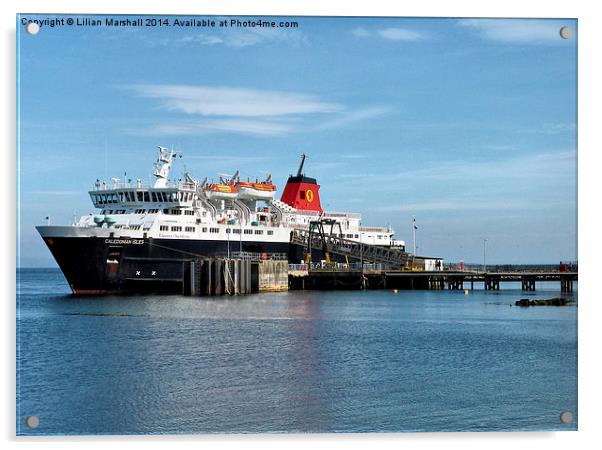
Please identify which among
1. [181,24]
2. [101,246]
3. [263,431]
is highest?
[181,24]

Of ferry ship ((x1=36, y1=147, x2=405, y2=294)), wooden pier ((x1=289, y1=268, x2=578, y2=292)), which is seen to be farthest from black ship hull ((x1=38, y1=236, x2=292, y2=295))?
wooden pier ((x1=289, y1=268, x2=578, y2=292))

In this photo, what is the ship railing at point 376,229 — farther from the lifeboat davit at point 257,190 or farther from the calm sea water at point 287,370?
the calm sea water at point 287,370

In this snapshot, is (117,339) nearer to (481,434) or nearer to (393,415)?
(393,415)

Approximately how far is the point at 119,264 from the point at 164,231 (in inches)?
174

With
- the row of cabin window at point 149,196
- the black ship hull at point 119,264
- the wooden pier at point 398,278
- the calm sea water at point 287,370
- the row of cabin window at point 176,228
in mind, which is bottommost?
the calm sea water at point 287,370

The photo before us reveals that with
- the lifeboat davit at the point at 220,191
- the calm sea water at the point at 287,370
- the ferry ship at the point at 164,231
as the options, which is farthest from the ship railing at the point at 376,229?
the calm sea water at the point at 287,370

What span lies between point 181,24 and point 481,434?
10910 millimetres

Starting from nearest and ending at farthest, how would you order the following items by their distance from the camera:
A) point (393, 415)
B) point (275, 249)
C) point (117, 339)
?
point (393, 415) → point (117, 339) → point (275, 249)

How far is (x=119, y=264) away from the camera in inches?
2100

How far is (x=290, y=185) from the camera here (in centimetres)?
7881

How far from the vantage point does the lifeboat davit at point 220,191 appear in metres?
63.5

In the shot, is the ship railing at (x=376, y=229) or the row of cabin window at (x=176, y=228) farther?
the ship railing at (x=376, y=229)

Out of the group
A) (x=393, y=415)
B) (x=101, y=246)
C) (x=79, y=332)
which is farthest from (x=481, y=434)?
(x=101, y=246)

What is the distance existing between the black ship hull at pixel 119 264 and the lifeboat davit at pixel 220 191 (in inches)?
319
